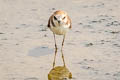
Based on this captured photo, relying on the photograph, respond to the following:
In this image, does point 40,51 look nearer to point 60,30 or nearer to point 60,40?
point 60,30

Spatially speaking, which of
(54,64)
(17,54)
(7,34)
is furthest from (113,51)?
(7,34)

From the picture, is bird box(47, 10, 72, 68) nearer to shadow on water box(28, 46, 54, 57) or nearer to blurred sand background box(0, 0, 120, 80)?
blurred sand background box(0, 0, 120, 80)

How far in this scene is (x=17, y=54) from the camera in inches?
446

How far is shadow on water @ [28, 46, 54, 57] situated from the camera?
11406 mm

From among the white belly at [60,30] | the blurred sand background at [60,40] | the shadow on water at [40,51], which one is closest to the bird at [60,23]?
the white belly at [60,30]

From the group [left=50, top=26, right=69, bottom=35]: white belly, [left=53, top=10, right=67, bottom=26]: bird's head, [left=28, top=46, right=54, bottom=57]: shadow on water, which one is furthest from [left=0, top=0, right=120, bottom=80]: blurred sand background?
[left=53, top=10, right=67, bottom=26]: bird's head

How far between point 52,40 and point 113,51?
208cm

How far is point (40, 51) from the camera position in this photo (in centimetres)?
1161

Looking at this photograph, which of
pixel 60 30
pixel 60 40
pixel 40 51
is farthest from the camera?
pixel 60 40

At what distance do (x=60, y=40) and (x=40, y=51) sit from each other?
1.16m

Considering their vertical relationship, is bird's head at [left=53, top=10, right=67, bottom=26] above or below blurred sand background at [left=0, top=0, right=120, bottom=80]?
above

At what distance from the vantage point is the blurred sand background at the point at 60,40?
1025cm

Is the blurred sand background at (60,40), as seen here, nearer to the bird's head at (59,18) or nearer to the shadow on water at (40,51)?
the shadow on water at (40,51)

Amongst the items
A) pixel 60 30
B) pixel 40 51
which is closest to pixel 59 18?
pixel 60 30
